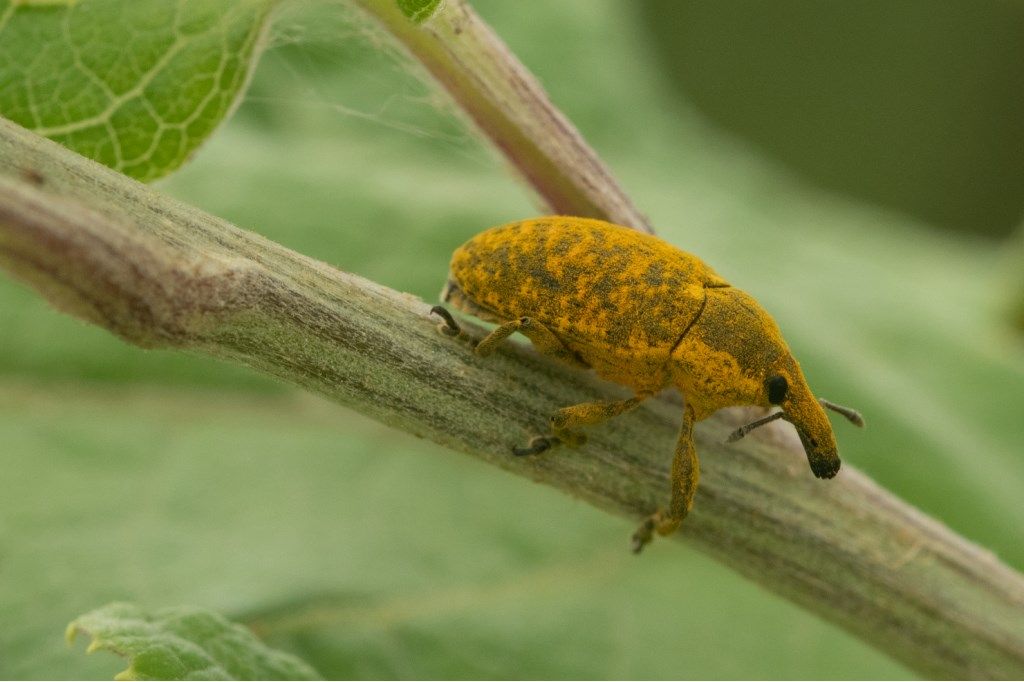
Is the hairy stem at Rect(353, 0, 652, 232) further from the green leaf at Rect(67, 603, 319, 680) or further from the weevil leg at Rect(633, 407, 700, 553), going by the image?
the green leaf at Rect(67, 603, 319, 680)

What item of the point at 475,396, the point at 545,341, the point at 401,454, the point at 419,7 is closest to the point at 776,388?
the point at 545,341

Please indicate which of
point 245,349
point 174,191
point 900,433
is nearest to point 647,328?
point 245,349

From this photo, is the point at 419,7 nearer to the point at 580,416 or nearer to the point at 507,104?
the point at 507,104

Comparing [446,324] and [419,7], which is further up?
[419,7]

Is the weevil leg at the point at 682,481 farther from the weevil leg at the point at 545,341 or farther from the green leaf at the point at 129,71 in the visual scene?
the green leaf at the point at 129,71

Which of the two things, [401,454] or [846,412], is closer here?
[846,412]

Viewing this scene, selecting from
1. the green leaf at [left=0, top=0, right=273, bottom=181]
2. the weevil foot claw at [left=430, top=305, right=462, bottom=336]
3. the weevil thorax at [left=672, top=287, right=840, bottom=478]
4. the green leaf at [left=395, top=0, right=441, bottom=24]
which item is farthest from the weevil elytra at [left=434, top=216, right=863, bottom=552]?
the green leaf at [left=0, top=0, right=273, bottom=181]

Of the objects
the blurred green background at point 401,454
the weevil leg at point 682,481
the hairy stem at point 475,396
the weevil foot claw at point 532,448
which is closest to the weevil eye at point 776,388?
the hairy stem at point 475,396
